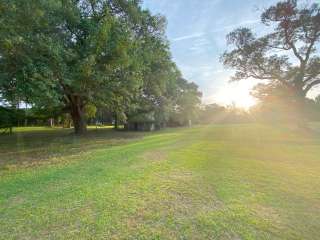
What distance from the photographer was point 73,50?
10.8m

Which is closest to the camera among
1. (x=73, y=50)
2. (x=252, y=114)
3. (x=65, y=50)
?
(x=65, y=50)

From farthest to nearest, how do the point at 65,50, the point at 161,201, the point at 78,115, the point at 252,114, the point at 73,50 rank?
the point at 252,114
the point at 78,115
the point at 73,50
the point at 65,50
the point at 161,201

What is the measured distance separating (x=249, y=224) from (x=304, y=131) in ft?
60.4

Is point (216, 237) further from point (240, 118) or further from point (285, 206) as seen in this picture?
point (240, 118)

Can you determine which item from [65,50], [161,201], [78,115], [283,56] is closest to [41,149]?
[65,50]

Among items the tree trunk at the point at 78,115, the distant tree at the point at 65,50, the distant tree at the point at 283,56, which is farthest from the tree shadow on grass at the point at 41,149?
the distant tree at the point at 283,56

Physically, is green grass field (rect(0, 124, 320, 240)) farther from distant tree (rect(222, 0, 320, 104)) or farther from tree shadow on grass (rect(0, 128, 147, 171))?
distant tree (rect(222, 0, 320, 104))

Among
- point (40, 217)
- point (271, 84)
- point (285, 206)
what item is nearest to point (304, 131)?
point (271, 84)

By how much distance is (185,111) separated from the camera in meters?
38.5

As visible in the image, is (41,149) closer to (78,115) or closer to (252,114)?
(78,115)

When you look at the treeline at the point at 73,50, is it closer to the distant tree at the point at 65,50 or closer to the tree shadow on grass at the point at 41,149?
the distant tree at the point at 65,50

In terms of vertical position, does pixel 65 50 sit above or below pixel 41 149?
above

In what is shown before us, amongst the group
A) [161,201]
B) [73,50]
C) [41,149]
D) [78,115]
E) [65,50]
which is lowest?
[161,201]

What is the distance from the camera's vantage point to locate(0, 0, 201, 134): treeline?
841 cm
